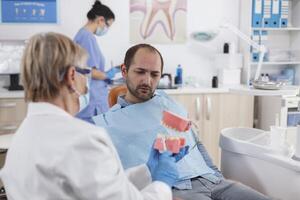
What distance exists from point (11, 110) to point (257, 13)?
247 cm

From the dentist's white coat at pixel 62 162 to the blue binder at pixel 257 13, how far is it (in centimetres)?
321

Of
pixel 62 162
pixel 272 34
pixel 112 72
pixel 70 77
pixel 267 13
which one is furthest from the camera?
pixel 272 34

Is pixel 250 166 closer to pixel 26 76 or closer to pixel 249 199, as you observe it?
pixel 249 199

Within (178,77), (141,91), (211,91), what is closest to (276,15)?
(211,91)

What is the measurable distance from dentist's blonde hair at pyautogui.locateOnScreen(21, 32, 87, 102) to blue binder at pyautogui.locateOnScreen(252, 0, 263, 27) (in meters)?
3.14

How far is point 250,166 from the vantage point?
197 centimetres

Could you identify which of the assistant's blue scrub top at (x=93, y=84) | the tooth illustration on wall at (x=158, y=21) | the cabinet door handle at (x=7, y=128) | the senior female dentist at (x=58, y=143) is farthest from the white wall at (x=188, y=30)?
the senior female dentist at (x=58, y=143)

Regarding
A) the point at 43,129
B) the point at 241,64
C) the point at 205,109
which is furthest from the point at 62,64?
the point at 241,64

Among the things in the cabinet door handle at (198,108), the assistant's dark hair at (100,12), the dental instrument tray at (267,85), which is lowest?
the cabinet door handle at (198,108)

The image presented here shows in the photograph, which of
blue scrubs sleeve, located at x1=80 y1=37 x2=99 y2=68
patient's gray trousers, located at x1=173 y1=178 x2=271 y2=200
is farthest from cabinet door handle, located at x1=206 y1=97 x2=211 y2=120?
patient's gray trousers, located at x1=173 y1=178 x2=271 y2=200

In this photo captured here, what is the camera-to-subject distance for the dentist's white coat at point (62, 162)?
1.09 m

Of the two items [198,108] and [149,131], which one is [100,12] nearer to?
[198,108]

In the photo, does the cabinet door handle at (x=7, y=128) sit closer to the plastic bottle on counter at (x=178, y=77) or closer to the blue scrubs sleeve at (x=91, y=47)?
the blue scrubs sleeve at (x=91, y=47)

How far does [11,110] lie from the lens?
341 cm
